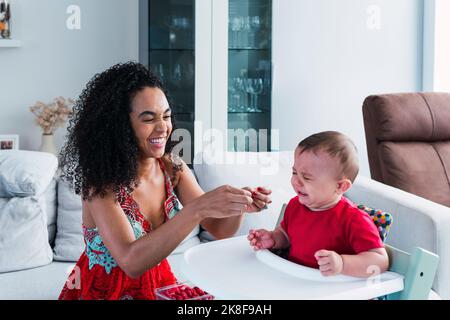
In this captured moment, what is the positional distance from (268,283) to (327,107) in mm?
2774

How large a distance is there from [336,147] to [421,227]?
33.3 inches

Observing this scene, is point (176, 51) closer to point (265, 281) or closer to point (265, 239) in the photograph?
point (265, 239)

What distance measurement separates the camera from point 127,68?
1630 millimetres

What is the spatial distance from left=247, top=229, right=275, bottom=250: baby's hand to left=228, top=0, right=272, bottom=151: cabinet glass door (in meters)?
Result: 2.08

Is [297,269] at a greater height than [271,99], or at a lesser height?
lesser

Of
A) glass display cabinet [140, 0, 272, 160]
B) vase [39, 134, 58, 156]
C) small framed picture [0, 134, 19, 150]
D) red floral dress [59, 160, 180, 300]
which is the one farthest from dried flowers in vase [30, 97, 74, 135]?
red floral dress [59, 160, 180, 300]

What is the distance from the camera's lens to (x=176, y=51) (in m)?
3.36

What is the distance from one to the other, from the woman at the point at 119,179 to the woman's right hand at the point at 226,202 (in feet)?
0.36

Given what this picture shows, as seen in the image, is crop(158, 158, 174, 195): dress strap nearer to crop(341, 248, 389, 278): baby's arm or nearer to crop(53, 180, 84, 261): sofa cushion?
crop(341, 248, 389, 278): baby's arm

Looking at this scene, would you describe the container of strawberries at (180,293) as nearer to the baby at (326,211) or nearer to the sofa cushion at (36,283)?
the baby at (326,211)

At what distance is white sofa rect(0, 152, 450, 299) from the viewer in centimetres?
204

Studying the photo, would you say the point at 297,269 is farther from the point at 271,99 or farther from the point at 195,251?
the point at 271,99

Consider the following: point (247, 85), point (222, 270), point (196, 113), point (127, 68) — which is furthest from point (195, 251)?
point (247, 85)

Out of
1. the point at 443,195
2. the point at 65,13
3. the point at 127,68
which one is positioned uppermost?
the point at 65,13
